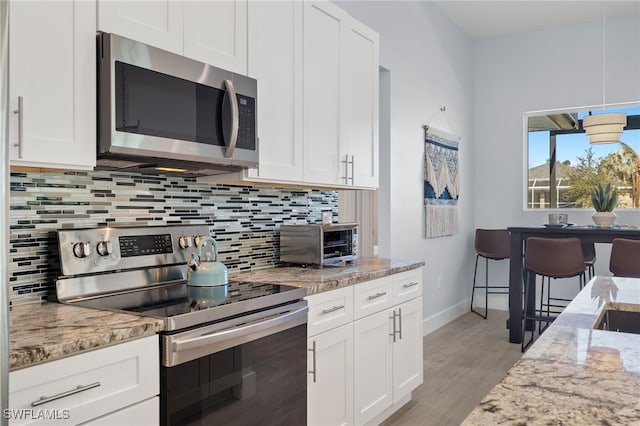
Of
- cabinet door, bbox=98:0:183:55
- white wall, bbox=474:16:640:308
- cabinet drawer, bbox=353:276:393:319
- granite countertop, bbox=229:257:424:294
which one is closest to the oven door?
granite countertop, bbox=229:257:424:294

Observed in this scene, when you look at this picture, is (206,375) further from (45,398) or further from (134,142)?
(134,142)

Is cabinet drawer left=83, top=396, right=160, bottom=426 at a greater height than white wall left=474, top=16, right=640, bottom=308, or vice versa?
white wall left=474, top=16, right=640, bottom=308

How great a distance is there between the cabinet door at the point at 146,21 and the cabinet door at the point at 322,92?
83cm

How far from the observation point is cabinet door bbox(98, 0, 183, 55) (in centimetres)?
164

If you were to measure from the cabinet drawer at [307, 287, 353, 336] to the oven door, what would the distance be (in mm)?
109

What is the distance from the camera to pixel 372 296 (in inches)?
102

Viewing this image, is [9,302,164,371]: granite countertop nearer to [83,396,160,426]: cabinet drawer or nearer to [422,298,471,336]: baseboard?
[83,396,160,426]: cabinet drawer

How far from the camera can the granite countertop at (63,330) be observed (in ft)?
3.80

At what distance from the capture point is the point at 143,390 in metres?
1.39

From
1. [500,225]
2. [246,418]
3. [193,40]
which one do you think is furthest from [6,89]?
[500,225]

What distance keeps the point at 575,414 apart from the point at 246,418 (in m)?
1.21

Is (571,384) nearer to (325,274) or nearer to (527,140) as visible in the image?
(325,274)

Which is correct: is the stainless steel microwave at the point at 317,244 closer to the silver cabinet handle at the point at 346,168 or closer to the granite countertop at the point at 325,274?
the granite countertop at the point at 325,274

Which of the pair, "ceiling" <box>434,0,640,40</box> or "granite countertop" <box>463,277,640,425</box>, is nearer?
"granite countertop" <box>463,277,640,425</box>
